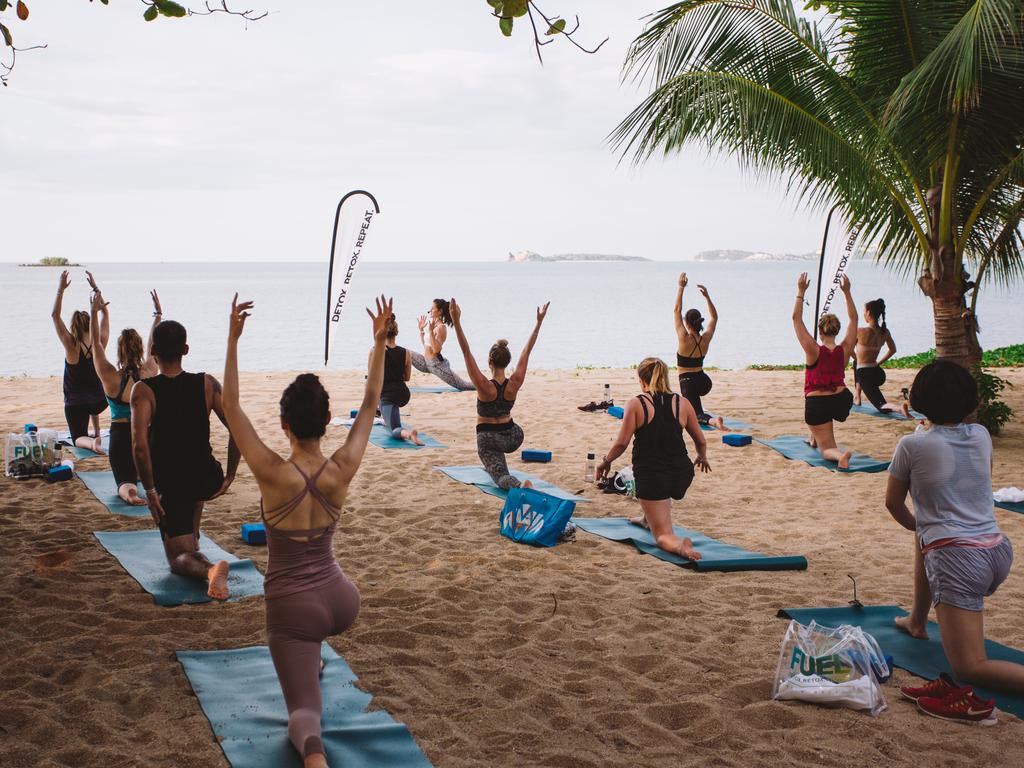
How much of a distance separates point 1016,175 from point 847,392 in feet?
8.47

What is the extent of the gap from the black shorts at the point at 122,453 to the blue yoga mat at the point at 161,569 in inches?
36.0

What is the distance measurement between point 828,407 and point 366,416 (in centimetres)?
656

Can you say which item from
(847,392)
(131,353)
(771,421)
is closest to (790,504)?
(847,392)

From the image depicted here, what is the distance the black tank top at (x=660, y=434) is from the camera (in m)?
5.73

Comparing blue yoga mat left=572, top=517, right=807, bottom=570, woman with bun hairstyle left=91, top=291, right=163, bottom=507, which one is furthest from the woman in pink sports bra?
woman with bun hairstyle left=91, top=291, right=163, bottom=507

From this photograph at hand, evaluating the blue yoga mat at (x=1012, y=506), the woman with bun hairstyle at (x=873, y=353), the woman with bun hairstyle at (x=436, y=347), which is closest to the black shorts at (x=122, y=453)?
the woman with bun hairstyle at (x=436, y=347)

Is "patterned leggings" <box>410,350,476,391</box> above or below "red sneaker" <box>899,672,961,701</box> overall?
above

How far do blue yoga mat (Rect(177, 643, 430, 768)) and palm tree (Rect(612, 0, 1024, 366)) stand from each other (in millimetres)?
6569

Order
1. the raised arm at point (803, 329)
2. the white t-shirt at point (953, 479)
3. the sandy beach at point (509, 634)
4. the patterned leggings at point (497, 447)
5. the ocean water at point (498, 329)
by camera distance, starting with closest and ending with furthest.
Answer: the sandy beach at point (509, 634) → the white t-shirt at point (953, 479) → the patterned leggings at point (497, 447) → the raised arm at point (803, 329) → the ocean water at point (498, 329)

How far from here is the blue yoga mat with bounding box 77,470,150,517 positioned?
6.60 m

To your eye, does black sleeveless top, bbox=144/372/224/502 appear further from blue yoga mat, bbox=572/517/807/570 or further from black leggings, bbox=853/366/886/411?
black leggings, bbox=853/366/886/411

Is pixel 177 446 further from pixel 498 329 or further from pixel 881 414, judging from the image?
pixel 498 329

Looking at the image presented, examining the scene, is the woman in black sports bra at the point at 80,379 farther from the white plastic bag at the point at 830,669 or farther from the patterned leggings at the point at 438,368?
the white plastic bag at the point at 830,669

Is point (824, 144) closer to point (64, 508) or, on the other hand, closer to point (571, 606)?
point (571, 606)
